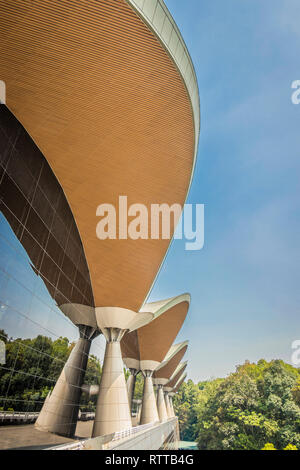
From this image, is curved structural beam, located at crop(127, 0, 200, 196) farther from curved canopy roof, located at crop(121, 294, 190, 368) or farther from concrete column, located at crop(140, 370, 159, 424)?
concrete column, located at crop(140, 370, 159, 424)

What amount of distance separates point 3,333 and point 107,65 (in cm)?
787

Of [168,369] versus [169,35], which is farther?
[168,369]

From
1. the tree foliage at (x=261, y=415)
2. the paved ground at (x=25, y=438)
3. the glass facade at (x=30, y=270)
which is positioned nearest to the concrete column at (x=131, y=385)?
the tree foliage at (x=261, y=415)

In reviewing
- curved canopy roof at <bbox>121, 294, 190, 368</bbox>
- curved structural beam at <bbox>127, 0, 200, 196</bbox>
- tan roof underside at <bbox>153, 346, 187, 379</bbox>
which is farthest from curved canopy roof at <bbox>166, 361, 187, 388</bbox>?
curved structural beam at <bbox>127, 0, 200, 196</bbox>

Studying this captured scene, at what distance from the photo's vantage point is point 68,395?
13797 mm

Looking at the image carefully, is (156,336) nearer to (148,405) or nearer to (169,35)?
(148,405)

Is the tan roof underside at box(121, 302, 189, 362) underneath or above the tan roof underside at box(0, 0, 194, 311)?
underneath

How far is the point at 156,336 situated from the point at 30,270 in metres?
25.0

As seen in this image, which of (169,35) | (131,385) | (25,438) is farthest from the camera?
(131,385)

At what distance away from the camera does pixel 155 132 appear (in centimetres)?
970

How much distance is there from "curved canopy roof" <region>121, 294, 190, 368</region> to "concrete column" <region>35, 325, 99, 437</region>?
12586mm

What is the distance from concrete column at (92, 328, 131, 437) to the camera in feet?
49.3

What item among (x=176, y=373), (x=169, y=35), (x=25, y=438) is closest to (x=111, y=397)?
(x=25, y=438)

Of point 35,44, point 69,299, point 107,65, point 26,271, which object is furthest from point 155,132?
point 69,299
